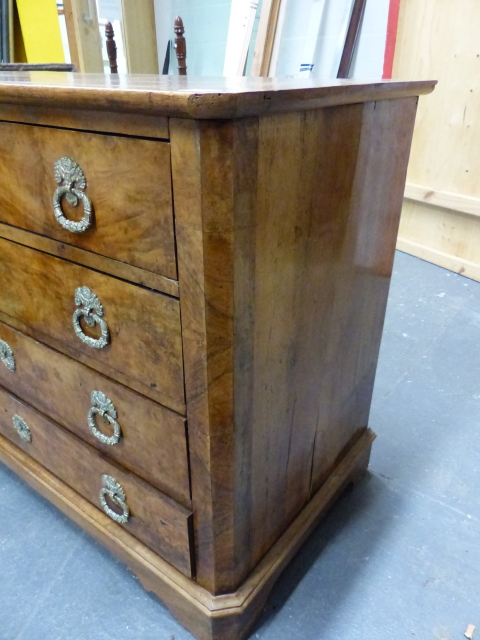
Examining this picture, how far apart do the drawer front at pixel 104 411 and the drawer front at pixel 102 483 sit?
2 cm

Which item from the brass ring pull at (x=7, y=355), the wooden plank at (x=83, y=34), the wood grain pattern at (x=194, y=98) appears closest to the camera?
the wood grain pattern at (x=194, y=98)

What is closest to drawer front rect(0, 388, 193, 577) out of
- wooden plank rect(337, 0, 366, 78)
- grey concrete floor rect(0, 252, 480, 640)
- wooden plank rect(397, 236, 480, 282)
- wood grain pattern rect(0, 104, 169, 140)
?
grey concrete floor rect(0, 252, 480, 640)

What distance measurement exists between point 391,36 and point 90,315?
2196 mm

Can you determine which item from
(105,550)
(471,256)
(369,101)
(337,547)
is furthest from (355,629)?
(471,256)

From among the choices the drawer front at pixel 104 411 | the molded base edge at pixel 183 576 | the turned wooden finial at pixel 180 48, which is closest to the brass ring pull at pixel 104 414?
the drawer front at pixel 104 411

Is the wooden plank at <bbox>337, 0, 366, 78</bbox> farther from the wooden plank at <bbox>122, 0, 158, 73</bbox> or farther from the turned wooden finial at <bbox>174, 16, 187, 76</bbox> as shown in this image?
the wooden plank at <bbox>122, 0, 158, 73</bbox>

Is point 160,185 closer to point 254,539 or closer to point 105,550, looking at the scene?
point 254,539

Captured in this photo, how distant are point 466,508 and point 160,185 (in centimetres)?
100

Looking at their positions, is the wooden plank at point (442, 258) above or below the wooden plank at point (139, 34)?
below

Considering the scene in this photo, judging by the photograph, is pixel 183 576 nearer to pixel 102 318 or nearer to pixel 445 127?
pixel 102 318

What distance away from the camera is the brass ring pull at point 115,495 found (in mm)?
866

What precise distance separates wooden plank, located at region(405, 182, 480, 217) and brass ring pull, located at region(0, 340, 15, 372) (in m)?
1.98

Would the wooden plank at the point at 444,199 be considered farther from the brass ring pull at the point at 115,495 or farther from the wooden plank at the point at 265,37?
the brass ring pull at the point at 115,495

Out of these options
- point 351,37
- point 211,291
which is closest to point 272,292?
point 211,291
